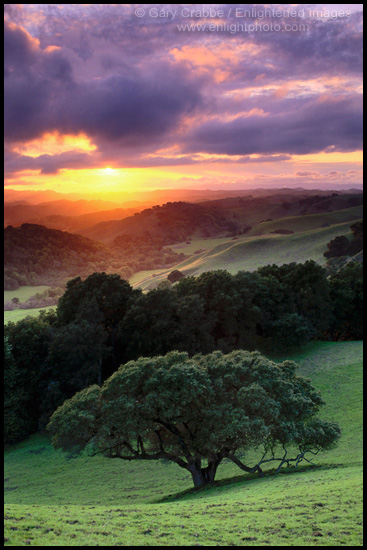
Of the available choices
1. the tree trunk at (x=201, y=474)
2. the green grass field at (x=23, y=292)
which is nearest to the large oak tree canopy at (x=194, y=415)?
the tree trunk at (x=201, y=474)

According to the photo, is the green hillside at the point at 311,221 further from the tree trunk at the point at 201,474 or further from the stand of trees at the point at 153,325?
the tree trunk at the point at 201,474

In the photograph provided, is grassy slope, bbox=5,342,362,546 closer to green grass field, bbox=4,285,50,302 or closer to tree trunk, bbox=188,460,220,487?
tree trunk, bbox=188,460,220,487

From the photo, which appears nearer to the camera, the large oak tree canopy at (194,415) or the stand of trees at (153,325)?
the large oak tree canopy at (194,415)

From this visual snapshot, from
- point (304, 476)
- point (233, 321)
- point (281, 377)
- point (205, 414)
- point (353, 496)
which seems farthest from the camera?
point (233, 321)

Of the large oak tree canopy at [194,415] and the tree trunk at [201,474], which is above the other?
the large oak tree canopy at [194,415]

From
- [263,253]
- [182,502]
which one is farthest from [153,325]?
[263,253]

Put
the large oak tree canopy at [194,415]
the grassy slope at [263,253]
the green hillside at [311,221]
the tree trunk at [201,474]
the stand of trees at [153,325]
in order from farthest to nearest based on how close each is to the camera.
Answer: the green hillside at [311,221] → the grassy slope at [263,253] → the stand of trees at [153,325] → the tree trunk at [201,474] → the large oak tree canopy at [194,415]

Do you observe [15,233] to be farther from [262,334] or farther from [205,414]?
[205,414]

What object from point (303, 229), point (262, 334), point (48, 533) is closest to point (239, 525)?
point (48, 533)
